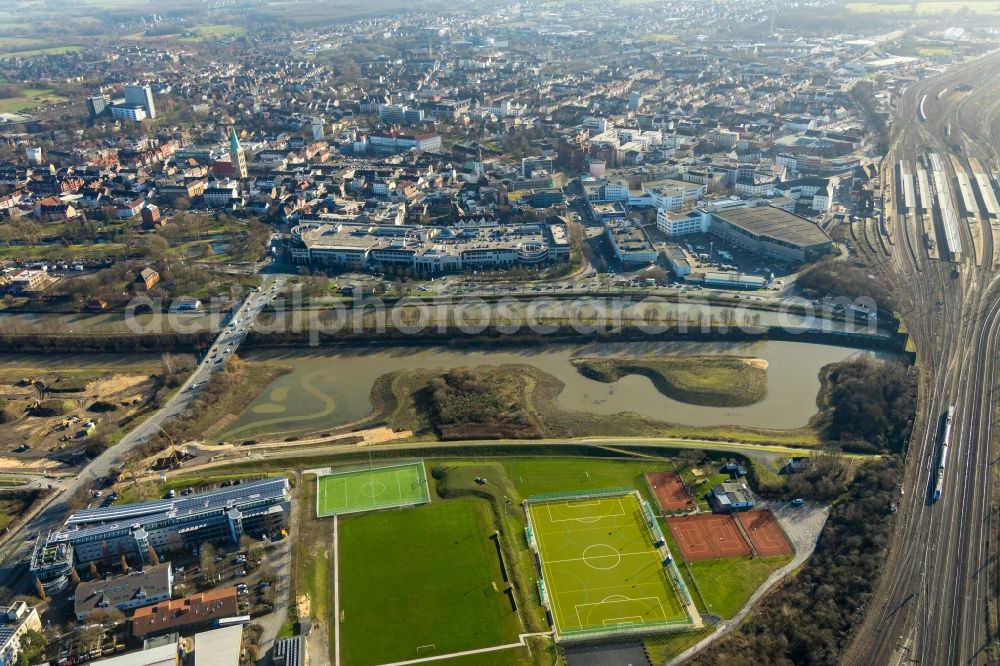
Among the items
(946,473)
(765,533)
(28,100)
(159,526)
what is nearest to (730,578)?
(765,533)

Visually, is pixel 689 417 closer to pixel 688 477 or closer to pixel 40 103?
pixel 688 477

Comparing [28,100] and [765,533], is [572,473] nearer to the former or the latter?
[765,533]

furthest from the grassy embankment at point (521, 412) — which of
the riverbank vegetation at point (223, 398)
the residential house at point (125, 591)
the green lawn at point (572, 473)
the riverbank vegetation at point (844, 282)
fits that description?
the residential house at point (125, 591)

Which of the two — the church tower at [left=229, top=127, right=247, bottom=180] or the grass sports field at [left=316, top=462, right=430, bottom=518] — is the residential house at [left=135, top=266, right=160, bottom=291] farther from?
the grass sports field at [left=316, top=462, right=430, bottom=518]

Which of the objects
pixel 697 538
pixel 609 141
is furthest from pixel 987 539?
pixel 609 141

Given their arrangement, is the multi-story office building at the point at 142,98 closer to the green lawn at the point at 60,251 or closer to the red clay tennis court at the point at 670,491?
the green lawn at the point at 60,251

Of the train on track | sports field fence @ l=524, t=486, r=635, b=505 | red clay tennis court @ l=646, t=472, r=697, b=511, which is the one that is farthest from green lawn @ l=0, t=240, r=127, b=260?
the train on track
